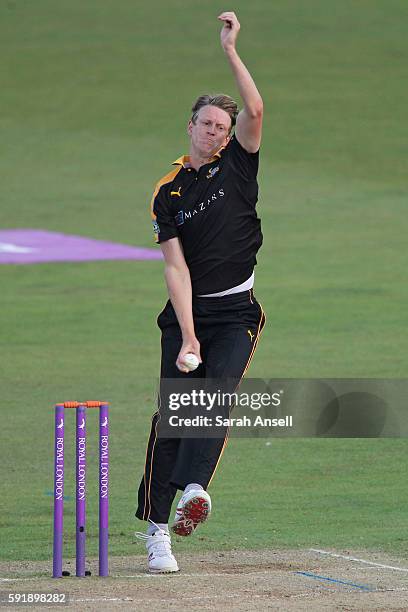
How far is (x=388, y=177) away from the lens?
3334cm

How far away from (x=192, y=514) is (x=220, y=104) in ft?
6.80

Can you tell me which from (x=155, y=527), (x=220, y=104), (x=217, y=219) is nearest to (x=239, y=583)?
(x=155, y=527)

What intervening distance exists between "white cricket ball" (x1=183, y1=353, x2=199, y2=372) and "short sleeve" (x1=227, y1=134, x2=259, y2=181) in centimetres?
96

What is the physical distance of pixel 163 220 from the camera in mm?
7395

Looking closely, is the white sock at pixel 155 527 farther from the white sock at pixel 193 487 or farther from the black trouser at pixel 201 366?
the white sock at pixel 193 487

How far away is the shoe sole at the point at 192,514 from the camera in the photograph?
271 inches

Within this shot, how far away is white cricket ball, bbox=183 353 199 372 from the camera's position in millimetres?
7078

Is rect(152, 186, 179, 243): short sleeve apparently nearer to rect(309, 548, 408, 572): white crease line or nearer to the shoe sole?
the shoe sole

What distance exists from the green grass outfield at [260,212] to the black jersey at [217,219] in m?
1.84

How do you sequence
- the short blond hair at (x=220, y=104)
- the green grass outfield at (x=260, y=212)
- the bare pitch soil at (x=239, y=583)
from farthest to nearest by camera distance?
the green grass outfield at (x=260, y=212), the short blond hair at (x=220, y=104), the bare pitch soil at (x=239, y=583)

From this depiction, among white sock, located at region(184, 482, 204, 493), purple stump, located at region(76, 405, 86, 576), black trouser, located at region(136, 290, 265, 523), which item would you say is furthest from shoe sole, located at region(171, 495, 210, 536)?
purple stump, located at region(76, 405, 86, 576)

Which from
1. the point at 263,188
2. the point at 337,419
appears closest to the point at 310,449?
the point at 337,419

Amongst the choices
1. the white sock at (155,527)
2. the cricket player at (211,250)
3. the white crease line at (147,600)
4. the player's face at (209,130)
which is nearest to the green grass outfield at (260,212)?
the white sock at (155,527)

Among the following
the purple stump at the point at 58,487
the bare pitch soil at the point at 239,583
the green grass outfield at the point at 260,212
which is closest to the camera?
the bare pitch soil at the point at 239,583
